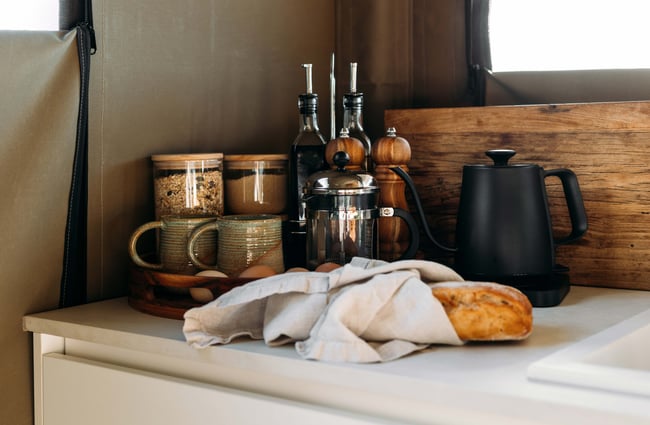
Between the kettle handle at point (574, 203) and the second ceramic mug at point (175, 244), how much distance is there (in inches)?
21.0

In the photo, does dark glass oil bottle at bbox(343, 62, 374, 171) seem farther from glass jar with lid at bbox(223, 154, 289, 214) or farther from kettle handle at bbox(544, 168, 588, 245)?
kettle handle at bbox(544, 168, 588, 245)

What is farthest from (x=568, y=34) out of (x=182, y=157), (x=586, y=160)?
(x=182, y=157)

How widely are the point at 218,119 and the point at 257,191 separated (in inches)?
7.2

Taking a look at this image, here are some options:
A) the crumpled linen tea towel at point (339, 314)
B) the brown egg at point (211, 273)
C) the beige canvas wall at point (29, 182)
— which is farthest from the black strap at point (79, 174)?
the crumpled linen tea towel at point (339, 314)

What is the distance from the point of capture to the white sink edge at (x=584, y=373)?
77 centimetres

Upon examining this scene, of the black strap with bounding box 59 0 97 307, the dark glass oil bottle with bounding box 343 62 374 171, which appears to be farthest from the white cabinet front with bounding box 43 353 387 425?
the dark glass oil bottle with bounding box 343 62 374 171

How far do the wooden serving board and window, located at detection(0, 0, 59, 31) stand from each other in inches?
26.7

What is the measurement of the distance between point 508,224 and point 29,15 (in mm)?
753

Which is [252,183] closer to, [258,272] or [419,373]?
[258,272]

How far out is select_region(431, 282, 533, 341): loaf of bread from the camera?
95 centimetres

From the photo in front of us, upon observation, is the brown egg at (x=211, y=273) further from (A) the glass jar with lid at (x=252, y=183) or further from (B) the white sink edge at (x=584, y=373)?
(B) the white sink edge at (x=584, y=373)

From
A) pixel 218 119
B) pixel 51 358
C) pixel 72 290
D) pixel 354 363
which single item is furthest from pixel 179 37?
pixel 354 363

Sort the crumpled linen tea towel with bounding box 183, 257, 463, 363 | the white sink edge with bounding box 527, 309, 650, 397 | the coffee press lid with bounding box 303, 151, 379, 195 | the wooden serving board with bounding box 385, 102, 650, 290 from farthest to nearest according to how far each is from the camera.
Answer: the wooden serving board with bounding box 385, 102, 650, 290, the coffee press lid with bounding box 303, 151, 379, 195, the crumpled linen tea towel with bounding box 183, 257, 463, 363, the white sink edge with bounding box 527, 309, 650, 397

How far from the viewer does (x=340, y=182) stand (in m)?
1.21
